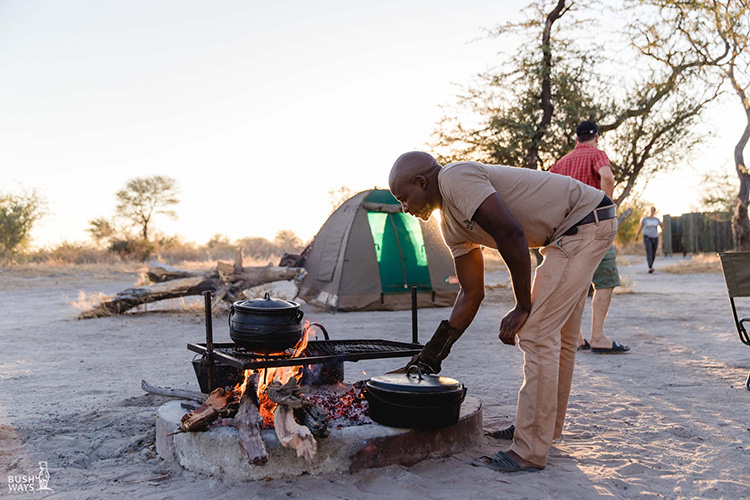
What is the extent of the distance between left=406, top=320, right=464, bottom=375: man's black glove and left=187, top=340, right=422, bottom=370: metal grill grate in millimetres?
208

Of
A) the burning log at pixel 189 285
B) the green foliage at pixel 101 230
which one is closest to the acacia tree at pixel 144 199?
the green foliage at pixel 101 230

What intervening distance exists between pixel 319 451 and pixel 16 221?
95.2ft

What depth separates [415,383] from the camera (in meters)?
2.94

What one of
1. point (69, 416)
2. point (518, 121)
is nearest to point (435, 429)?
point (69, 416)

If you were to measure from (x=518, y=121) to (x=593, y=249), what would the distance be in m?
9.47

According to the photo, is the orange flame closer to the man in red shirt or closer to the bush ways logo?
the bush ways logo

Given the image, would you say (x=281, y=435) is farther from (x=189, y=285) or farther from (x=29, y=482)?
(x=189, y=285)

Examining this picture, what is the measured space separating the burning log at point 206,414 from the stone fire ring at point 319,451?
0.17 ft

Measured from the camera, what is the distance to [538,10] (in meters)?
11.8

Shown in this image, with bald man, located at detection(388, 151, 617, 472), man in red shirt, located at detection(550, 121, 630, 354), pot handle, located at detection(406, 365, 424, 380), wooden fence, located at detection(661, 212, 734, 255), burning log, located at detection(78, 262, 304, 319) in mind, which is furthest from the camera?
wooden fence, located at detection(661, 212, 734, 255)

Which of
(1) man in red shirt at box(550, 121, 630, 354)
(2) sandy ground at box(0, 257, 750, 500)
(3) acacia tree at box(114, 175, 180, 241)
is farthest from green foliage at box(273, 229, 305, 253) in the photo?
(1) man in red shirt at box(550, 121, 630, 354)

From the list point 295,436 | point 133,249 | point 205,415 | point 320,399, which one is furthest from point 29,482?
point 133,249

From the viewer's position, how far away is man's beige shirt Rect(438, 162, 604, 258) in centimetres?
270

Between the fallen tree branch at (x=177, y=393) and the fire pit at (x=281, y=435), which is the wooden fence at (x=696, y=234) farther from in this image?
the fallen tree branch at (x=177, y=393)
